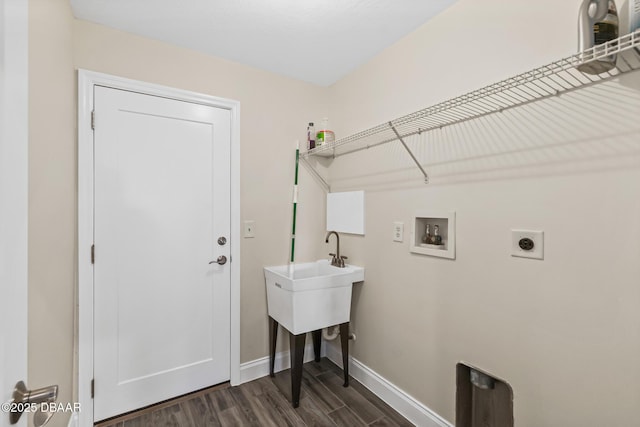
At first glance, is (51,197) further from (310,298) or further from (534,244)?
(534,244)

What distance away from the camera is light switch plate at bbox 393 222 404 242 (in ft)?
5.97

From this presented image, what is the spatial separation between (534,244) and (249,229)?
1653 mm

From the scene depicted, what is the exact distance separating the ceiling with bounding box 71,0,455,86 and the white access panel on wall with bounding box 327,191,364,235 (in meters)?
0.95

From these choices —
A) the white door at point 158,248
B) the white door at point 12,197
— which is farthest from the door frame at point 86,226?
the white door at point 12,197

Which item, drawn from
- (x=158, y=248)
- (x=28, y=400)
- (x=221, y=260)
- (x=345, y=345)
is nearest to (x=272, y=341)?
(x=345, y=345)

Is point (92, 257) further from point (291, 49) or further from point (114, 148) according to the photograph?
point (291, 49)

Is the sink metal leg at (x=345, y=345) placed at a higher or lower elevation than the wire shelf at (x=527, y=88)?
lower

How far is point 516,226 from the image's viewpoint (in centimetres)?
128

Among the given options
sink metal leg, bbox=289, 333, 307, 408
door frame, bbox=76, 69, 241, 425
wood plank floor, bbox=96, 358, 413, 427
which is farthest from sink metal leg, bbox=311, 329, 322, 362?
door frame, bbox=76, 69, 241, 425

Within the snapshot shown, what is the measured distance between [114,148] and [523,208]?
2094 mm

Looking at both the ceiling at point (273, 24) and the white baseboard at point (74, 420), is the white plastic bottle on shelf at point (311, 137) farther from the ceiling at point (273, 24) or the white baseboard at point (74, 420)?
the white baseboard at point (74, 420)

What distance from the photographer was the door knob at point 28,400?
1.59 feet

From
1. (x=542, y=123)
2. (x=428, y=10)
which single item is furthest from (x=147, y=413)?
(x=428, y=10)

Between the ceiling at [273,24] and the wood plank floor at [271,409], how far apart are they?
224 centimetres
